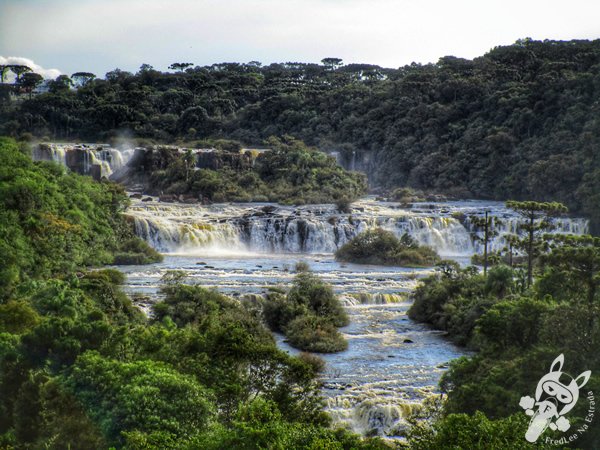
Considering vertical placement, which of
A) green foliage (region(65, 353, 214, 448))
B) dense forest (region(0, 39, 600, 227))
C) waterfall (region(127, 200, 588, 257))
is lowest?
waterfall (region(127, 200, 588, 257))

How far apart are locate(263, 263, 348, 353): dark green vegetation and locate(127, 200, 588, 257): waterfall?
1471cm

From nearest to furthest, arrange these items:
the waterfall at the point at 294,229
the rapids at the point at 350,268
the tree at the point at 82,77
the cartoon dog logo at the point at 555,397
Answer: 1. the cartoon dog logo at the point at 555,397
2. the rapids at the point at 350,268
3. the waterfall at the point at 294,229
4. the tree at the point at 82,77

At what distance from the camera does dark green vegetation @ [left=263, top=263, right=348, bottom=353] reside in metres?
23.3

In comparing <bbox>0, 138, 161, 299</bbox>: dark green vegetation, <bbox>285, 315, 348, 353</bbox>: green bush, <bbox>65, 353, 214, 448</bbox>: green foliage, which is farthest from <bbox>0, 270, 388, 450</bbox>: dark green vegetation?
<bbox>0, 138, 161, 299</bbox>: dark green vegetation

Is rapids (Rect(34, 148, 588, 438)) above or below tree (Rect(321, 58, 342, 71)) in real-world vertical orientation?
below

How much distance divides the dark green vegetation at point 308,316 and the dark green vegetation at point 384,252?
11.0 meters

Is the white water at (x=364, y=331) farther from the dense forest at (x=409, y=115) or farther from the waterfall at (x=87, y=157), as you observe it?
the dense forest at (x=409, y=115)

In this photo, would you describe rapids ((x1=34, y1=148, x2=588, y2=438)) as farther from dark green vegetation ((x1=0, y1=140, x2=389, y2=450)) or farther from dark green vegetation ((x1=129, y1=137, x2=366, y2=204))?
dark green vegetation ((x1=129, y1=137, x2=366, y2=204))

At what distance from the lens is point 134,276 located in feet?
104

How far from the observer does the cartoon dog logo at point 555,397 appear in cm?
1254

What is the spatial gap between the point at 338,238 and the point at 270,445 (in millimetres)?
33899

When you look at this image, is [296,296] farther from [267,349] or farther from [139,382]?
[139,382]

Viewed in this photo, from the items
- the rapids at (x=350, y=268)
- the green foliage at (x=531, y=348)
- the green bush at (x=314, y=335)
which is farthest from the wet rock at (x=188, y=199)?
the green foliage at (x=531, y=348)

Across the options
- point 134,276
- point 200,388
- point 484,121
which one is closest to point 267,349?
point 200,388
